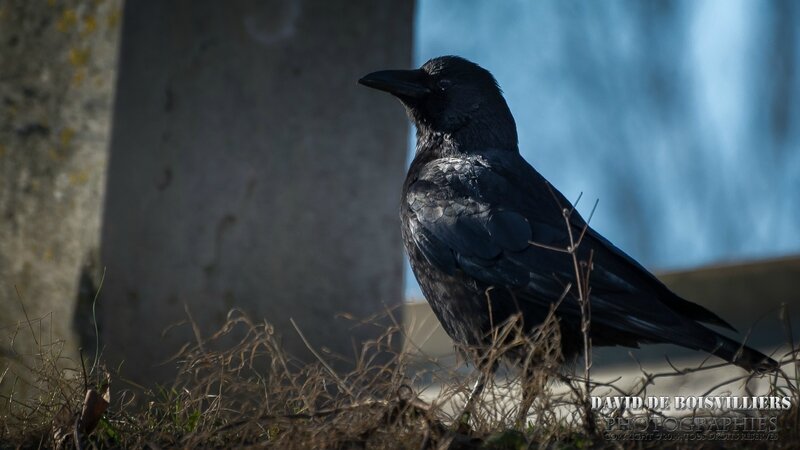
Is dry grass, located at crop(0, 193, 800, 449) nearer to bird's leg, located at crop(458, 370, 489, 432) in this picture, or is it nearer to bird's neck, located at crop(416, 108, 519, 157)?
bird's leg, located at crop(458, 370, 489, 432)

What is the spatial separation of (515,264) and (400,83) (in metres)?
1.30

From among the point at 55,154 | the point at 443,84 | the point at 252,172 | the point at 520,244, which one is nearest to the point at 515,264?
the point at 520,244

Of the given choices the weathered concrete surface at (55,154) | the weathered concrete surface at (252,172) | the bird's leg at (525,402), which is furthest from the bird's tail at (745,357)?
the weathered concrete surface at (55,154)

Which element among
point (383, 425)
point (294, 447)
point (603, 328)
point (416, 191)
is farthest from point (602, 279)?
point (294, 447)

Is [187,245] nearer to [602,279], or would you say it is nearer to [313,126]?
[313,126]

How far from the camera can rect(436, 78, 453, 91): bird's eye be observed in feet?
16.0

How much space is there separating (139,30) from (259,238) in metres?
1.33

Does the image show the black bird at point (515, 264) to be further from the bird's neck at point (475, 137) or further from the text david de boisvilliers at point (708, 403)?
the text david de boisvilliers at point (708, 403)

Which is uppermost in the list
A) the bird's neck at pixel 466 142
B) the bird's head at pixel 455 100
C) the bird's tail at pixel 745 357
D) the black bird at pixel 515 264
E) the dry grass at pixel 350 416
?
the bird's head at pixel 455 100

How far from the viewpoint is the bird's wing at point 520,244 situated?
12.4 feet

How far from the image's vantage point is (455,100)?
481 centimetres

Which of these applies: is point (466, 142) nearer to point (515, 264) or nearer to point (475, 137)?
point (475, 137)

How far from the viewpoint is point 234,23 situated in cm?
575

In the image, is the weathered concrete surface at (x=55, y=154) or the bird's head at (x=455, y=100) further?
the weathered concrete surface at (x=55, y=154)
